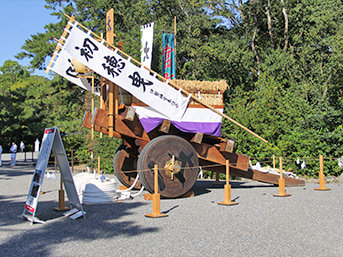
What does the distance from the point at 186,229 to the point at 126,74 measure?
13.8 feet

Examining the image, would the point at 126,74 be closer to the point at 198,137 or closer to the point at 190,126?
the point at 190,126

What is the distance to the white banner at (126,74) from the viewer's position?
8.56 meters

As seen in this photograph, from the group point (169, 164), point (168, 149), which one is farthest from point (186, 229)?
→ point (168, 149)

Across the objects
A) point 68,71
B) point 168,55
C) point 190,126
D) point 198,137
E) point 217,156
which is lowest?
point 217,156

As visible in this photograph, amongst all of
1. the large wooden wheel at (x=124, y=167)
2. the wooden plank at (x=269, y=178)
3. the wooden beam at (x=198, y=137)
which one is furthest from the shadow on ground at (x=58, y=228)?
the wooden plank at (x=269, y=178)

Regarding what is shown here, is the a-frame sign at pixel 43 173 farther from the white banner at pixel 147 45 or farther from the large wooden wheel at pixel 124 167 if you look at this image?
the white banner at pixel 147 45

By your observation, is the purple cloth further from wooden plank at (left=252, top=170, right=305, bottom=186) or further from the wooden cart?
wooden plank at (left=252, top=170, right=305, bottom=186)

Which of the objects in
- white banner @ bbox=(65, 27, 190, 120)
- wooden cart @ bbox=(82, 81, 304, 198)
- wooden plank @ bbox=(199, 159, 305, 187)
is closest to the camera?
white banner @ bbox=(65, 27, 190, 120)

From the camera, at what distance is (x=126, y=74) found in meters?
9.23

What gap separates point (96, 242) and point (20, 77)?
45399mm

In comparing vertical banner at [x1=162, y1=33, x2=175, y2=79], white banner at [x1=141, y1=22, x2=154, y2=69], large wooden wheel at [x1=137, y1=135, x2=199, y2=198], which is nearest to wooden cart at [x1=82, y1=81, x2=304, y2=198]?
large wooden wheel at [x1=137, y1=135, x2=199, y2=198]

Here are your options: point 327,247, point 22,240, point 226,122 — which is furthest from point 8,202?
point 226,122

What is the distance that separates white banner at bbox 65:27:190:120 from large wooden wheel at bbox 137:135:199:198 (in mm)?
765

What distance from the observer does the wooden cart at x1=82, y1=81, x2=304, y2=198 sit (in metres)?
9.51
